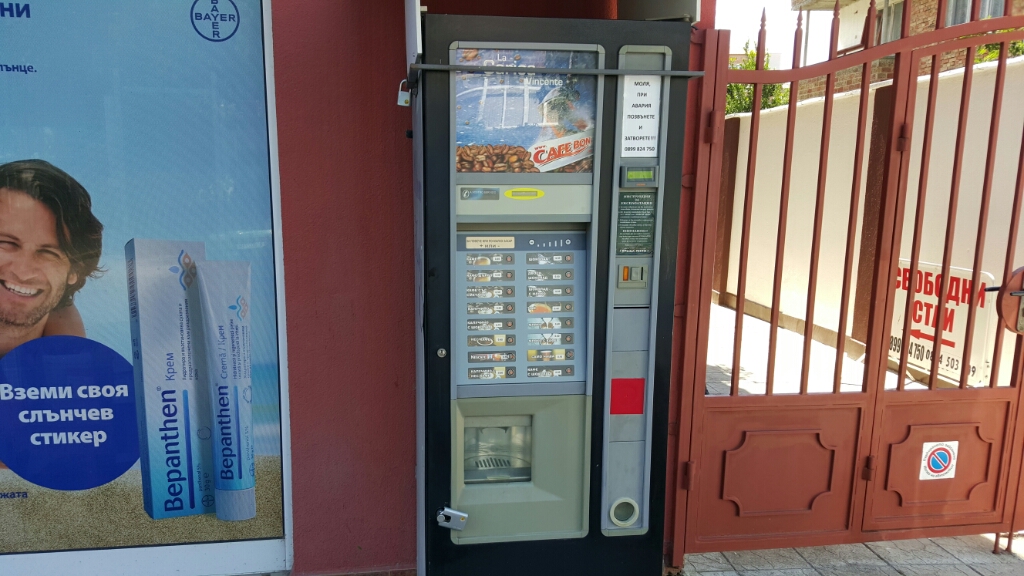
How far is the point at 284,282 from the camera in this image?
2943mm

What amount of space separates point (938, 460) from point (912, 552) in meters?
0.51

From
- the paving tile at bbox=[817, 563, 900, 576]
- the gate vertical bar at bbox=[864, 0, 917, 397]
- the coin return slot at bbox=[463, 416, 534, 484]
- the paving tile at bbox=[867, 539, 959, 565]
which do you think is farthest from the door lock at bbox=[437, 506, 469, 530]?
the paving tile at bbox=[867, 539, 959, 565]

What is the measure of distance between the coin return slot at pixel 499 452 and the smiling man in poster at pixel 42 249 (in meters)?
1.91

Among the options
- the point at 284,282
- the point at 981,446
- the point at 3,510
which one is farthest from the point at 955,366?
the point at 3,510

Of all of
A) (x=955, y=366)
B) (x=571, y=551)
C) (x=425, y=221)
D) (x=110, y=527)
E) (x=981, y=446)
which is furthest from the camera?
(x=955, y=366)

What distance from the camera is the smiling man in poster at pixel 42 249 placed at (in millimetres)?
2877

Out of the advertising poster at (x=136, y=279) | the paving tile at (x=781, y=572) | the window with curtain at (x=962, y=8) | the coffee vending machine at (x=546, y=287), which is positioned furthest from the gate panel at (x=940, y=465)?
the window with curtain at (x=962, y=8)

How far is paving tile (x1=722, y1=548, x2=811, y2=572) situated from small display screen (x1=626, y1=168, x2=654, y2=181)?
6.89 ft

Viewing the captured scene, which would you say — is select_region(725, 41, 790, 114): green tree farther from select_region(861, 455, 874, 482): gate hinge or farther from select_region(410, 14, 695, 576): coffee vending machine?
select_region(410, 14, 695, 576): coffee vending machine

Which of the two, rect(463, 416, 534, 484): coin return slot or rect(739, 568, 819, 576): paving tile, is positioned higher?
rect(463, 416, 534, 484): coin return slot

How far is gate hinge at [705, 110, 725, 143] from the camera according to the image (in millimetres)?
2869

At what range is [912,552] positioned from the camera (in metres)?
3.37

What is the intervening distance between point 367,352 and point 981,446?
10.0ft

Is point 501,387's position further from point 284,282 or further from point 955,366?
point 955,366
